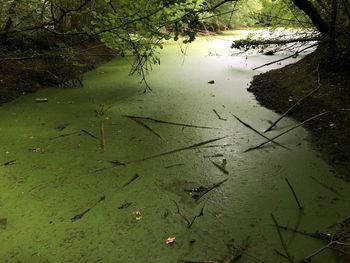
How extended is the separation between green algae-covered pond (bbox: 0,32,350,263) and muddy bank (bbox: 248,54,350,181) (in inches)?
5.7

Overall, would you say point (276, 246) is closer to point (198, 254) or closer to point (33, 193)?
point (198, 254)

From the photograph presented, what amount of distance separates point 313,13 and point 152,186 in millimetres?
2377

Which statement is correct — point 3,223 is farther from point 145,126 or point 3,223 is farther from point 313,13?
point 313,13

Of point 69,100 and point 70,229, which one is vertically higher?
point 69,100

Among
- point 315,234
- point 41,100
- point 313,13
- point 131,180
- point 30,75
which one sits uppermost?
point 313,13

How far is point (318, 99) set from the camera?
329cm

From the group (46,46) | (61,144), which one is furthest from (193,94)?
(46,46)

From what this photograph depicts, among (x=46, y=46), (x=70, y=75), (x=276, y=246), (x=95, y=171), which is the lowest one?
(x=276, y=246)

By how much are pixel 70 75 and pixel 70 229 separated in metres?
3.32

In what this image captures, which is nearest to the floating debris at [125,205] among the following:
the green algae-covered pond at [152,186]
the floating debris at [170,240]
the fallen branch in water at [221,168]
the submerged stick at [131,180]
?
the green algae-covered pond at [152,186]

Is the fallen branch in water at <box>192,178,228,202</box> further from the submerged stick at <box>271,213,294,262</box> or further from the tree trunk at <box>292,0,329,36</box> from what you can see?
the tree trunk at <box>292,0,329,36</box>

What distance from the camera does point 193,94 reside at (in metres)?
4.06

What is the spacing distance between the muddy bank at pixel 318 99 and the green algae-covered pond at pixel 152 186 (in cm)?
14

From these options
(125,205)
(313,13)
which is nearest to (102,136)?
(125,205)
